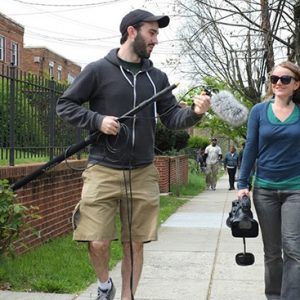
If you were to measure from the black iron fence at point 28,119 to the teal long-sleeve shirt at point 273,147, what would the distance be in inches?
121

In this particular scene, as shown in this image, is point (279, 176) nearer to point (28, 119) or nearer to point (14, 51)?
point (28, 119)

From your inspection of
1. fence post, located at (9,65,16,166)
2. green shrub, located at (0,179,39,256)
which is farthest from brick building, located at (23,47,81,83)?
green shrub, located at (0,179,39,256)

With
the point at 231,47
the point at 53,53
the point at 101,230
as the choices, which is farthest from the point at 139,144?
the point at 53,53

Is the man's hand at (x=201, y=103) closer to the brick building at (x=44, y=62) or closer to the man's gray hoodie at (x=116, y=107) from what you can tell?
the man's gray hoodie at (x=116, y=107)

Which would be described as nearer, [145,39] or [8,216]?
[145,39]

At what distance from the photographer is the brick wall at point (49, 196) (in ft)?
21.1

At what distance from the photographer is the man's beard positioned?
387cm

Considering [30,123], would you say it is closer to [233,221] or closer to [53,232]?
[53,232]

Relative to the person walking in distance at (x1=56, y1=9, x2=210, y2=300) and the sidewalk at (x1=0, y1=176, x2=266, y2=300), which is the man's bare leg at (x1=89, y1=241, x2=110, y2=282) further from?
the sidewalk at (x1=0, y1=176, x2=266, y2=300)

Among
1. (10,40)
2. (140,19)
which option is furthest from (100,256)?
(10,40)

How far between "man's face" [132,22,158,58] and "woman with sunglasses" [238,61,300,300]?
96 centimetres

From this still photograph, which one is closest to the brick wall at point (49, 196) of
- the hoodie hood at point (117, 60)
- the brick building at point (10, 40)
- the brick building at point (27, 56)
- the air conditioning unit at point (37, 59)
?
the hoodie hood at point (117, 60)

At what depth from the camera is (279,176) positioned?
4.14 m

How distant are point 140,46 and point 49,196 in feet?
13.1
